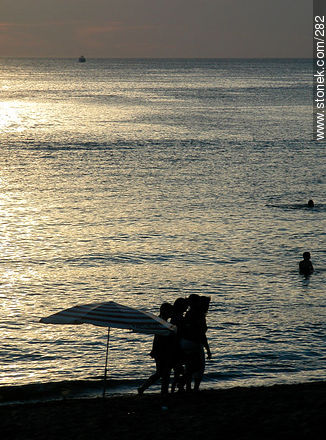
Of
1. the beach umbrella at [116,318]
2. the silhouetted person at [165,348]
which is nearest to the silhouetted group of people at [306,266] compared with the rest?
the silhouetted person at [165,348]

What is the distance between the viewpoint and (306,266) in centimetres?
2681

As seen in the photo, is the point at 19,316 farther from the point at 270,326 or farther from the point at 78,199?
the point at 78,199

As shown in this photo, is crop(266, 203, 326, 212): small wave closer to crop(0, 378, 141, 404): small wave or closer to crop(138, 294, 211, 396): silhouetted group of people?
crop(0, 378, 141, 404): small wave

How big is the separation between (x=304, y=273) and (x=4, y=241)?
1393cm

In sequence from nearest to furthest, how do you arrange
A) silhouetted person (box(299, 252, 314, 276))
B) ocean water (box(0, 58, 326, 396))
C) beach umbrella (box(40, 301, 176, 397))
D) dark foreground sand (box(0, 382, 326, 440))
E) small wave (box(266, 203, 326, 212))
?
dark foreground sand (box(0, 382, 326, 440)) → beach umbrella (box(40, 301, 176, 397)) → ocean water (box(0, 58, 326, 396)) → silhouetted person (box(299, 252, 314, 276)) → small wave (box(266, 203, 326, 212))

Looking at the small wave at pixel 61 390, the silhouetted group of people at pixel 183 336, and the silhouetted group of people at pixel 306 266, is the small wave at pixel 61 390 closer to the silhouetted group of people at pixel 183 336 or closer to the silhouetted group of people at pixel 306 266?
the silhouetted group of people at pixel 183 336

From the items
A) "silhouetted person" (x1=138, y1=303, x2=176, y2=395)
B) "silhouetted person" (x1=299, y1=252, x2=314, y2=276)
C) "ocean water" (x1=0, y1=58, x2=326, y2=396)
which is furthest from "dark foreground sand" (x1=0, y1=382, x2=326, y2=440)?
"silhouetted person" (x1=299, y1=252, x2=314, y2=276)

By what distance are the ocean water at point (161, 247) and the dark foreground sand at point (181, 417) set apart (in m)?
3.50

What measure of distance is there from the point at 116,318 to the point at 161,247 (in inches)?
749

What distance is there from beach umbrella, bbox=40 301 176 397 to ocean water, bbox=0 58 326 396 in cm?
487

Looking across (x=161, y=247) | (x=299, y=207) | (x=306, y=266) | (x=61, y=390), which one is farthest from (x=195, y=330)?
(x=299, y=207)

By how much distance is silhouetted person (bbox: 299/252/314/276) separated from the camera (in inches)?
1053

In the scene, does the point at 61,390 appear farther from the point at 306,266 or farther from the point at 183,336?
the point at 306,266

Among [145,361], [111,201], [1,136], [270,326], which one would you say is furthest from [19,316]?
[1,136]
